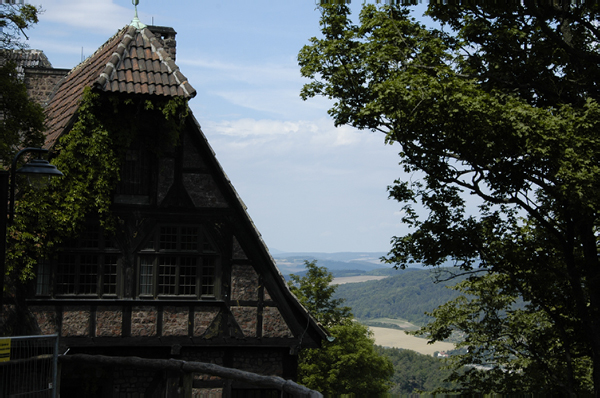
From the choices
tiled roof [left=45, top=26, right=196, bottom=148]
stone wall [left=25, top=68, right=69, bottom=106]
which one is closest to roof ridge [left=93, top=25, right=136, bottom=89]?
tiled roof [left=45, top=26, right=196, bottom=148]

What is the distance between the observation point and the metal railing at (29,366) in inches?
377

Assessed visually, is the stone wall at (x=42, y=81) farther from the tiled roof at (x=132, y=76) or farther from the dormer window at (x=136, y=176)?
the dormer window at (x=136, y=176)

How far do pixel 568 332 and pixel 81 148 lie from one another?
50.0 ft

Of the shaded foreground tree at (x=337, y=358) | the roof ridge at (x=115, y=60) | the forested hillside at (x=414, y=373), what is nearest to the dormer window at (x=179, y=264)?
the roof ridge at (x=115, y=60)

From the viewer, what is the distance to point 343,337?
173 ft

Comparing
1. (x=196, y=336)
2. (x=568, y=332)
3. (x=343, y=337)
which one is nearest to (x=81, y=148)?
(x=196, y=336)

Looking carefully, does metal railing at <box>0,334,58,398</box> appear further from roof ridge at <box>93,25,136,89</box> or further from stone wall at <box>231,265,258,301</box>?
roof ridge at <box>93,25,136,89</box>

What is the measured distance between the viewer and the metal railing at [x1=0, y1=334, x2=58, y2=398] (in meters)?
9.58

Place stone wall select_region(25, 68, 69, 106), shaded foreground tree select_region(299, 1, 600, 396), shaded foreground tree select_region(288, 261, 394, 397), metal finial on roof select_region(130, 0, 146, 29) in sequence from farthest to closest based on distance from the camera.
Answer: shaded foreground tree select_region(288, 261, 394, 397) → stone wall select_region(25, 68, 69, 106) → metal finial on roof select_region(130, 0, 146, 29) → shaded foreground tree select_region(299, 1, 600, 396)

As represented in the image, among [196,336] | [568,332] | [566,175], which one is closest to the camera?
[566,175]

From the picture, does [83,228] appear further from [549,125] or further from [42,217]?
[549,125]

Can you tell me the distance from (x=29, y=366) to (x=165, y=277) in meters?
6.09

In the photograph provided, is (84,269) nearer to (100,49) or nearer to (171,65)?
(171,65)

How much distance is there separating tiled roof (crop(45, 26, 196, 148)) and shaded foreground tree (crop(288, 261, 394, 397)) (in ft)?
114
